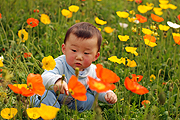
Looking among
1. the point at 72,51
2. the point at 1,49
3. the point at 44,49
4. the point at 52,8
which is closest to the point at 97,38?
the point at 72,51

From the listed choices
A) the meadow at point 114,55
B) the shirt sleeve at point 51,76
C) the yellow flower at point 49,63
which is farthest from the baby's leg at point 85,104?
the yellow flower at point 49,63

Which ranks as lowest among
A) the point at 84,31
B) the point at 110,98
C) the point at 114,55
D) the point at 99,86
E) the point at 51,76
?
the point at 114,55

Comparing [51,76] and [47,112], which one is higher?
[47,112]

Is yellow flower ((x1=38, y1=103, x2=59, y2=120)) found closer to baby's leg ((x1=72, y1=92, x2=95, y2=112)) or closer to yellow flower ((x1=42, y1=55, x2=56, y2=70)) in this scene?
yellow flower ((x1=42, y1=55, x2=56, y2=70))

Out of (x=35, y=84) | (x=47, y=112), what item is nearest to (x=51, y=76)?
(x=35, y=84)

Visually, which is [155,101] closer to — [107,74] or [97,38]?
[97,38]

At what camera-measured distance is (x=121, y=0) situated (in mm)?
5504

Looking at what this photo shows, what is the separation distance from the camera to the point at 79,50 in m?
1.83

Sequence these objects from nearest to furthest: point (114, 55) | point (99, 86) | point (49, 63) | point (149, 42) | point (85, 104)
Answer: point (99, 86)
point (49, 63)
point (85, 104)
point (149, 42)
point (114, 55)

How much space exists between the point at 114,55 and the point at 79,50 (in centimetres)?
122

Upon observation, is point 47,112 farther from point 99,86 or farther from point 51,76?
point 51,76

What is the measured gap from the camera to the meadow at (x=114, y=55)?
1.91m

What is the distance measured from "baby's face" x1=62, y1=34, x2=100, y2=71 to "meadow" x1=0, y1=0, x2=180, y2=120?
9.4 inches

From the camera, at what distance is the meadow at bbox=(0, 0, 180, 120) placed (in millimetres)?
1909
